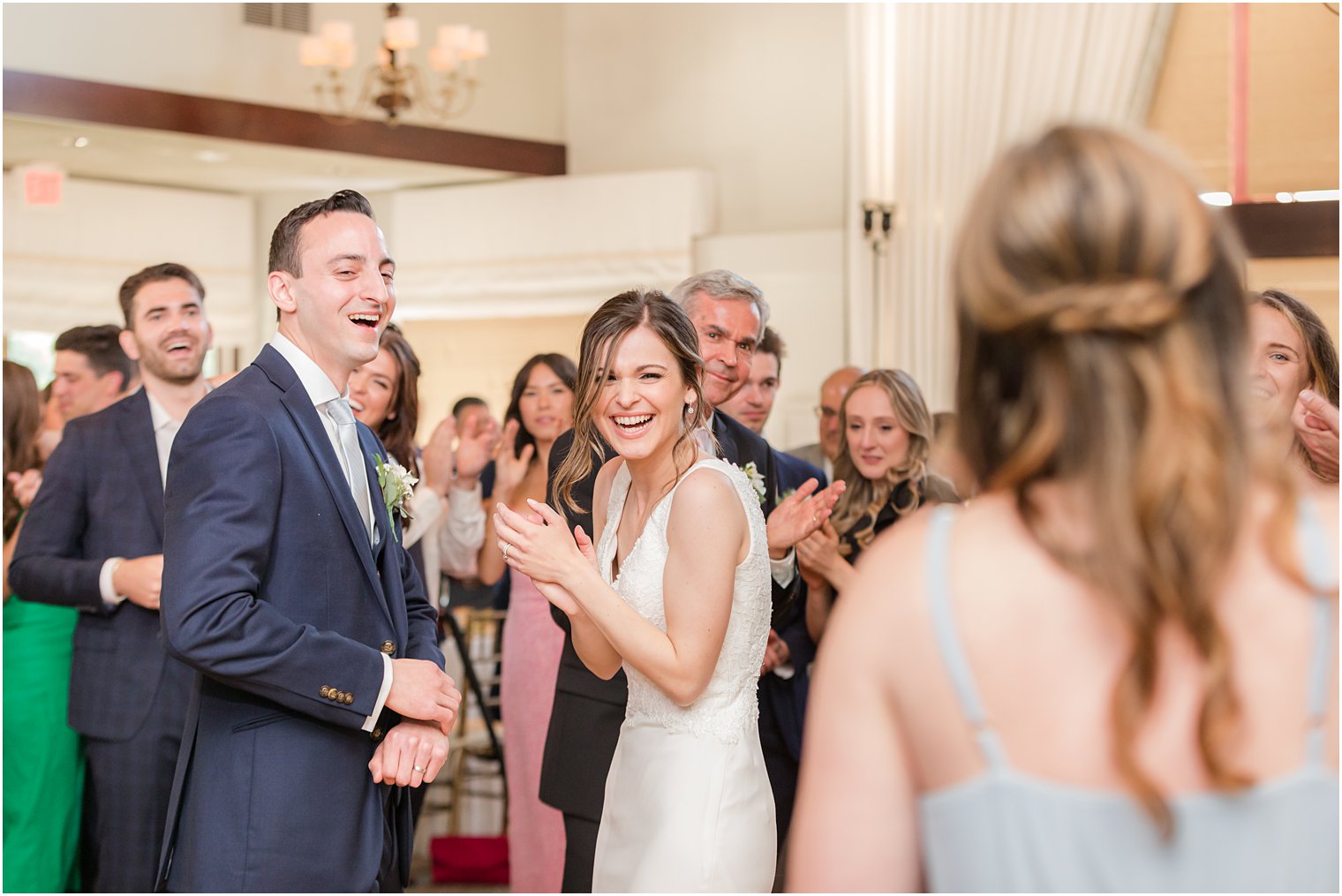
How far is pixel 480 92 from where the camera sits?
932cm

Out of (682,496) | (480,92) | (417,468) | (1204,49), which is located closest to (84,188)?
(480,92)

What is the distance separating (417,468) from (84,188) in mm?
6140

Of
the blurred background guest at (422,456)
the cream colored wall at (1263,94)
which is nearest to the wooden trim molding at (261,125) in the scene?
the blurred background guest at (422,456)

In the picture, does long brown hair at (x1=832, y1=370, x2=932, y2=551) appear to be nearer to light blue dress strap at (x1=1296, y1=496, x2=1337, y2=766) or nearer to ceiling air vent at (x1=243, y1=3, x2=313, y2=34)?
light blue dress strap at (x1=1296, y1=496, x2=1337, y2=766)

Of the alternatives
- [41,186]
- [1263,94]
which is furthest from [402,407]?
[41,186]

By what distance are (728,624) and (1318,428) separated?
4.14 feet

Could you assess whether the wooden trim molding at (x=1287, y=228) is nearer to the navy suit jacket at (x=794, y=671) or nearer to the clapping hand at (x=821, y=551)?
the navy suit jacket at (x=794, y=671)

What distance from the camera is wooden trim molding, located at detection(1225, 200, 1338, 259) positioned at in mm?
5777

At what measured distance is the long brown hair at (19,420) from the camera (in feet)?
13.7

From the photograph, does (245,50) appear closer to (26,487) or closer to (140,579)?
(26,487)

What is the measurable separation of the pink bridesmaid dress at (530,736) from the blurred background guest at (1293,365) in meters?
2.35

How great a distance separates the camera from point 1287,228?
19.3 ft

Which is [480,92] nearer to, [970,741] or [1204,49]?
[1204,49]

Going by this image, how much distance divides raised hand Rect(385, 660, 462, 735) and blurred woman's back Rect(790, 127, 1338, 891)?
115 cm
